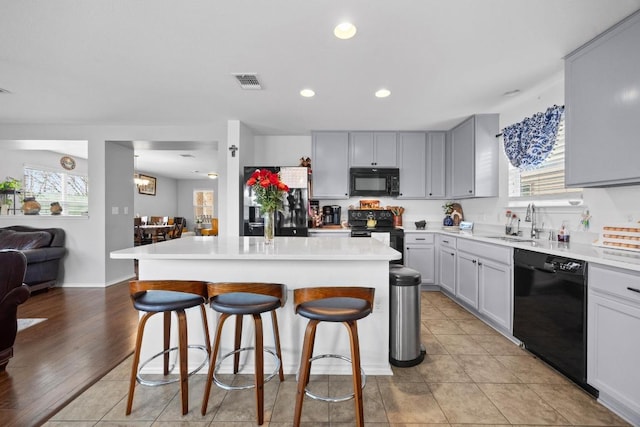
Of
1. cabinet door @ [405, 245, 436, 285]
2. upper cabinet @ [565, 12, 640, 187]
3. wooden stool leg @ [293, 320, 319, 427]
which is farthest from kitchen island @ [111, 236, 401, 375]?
cabinet door @ [405, 245, 436, 285]

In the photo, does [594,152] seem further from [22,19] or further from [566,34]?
[22,19]

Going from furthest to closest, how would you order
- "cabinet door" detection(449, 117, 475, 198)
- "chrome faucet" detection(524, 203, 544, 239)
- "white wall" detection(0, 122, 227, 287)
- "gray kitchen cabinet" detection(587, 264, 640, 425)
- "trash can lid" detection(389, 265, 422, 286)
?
"white wall" detection(0, 122, 227, 287) < "cabinet door" detection(449, 117, 475, 198) < "chrome faucet" detection(524, 203, 544, 239) < "trash can lid" detection(389, 265, 422, 286) < "gray kitchen cabinet" detection(587, 264, 640, 425)

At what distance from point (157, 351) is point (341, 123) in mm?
3379

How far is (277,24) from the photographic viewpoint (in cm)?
194

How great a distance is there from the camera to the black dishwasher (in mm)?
1773

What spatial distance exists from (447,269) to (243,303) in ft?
9.92

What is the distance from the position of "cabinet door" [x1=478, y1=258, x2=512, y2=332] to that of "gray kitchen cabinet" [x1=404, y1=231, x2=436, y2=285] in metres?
1.10

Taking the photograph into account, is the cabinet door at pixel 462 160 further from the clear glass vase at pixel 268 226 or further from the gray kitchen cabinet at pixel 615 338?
the clear glass vase at pixel 268 226

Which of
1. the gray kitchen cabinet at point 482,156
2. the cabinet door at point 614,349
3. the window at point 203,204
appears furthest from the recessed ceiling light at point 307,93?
the window at point 203,204

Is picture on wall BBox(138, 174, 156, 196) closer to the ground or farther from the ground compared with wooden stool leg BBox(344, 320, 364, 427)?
farther from the ground

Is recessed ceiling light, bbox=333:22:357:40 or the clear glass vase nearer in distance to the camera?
recessed ceiling light, bbox=333:22:357:40

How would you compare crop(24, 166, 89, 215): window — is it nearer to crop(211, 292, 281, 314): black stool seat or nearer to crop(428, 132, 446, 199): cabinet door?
crop(211, 292, 281, 314): black stool seat

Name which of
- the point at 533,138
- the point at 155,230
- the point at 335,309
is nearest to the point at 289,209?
the point at 335,309

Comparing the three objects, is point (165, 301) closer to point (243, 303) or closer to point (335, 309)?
point (243, 303)
